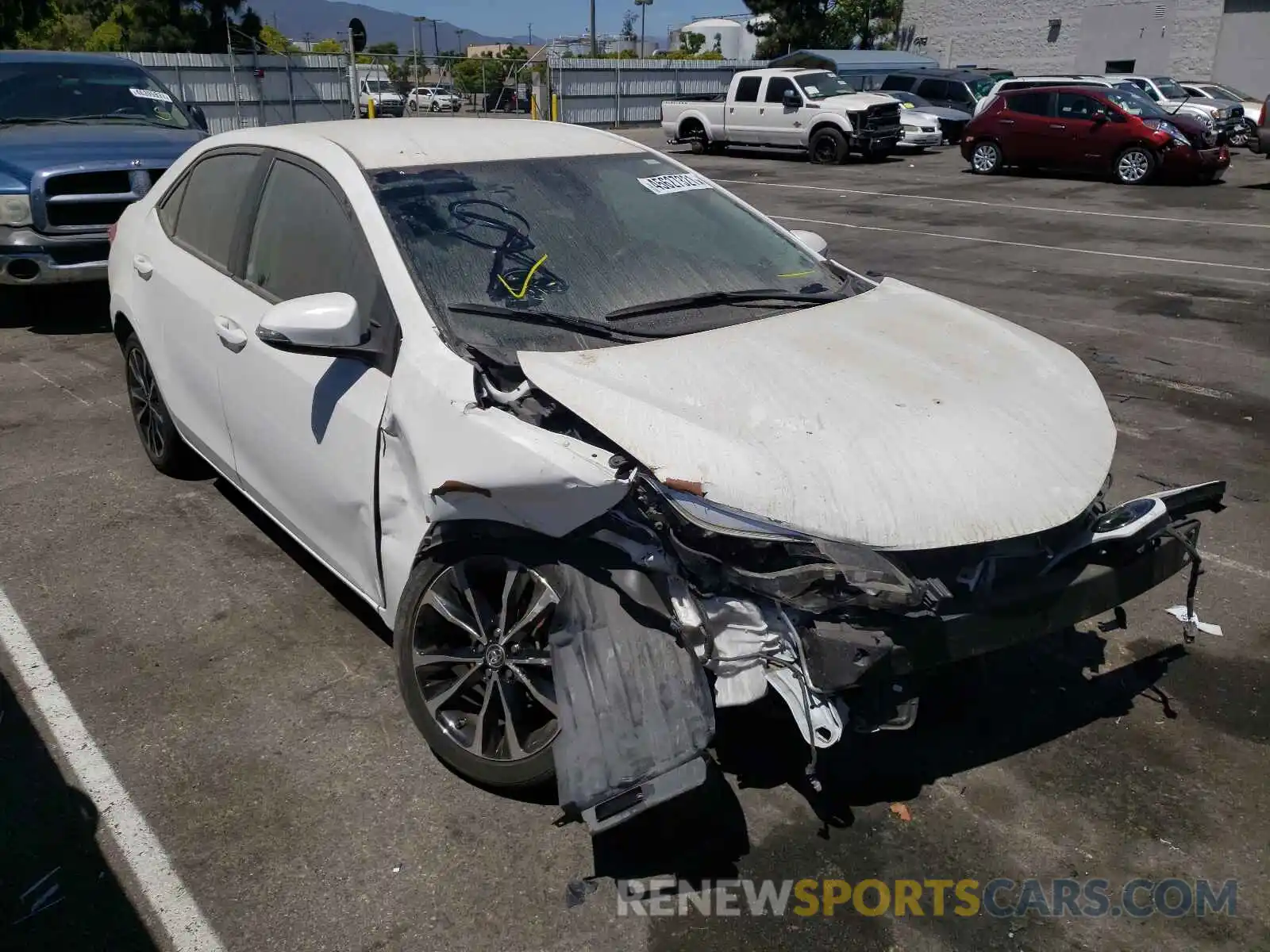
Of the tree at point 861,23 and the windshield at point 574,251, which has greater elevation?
the tree at point 861,23

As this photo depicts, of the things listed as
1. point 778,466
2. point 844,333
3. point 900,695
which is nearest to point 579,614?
point 778,466

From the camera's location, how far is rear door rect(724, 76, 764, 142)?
2344 cm

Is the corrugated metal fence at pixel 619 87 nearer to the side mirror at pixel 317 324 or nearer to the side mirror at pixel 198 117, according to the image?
the side mirror at pixel 198 117

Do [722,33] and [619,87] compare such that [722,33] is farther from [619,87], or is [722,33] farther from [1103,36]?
[619,87]

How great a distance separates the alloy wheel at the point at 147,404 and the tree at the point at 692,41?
6039 cm

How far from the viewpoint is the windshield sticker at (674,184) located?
4.14 m

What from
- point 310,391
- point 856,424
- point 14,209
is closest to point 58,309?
point 14,209

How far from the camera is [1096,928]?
261cm

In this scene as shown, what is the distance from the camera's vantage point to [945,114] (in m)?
26.0

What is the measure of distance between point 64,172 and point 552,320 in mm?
5987

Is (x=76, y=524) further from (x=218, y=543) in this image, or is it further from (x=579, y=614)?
(x=579, y=614)

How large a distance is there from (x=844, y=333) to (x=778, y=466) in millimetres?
959

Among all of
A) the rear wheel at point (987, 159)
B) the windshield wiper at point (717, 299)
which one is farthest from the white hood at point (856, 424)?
→ the rear wheel at point (987, 159)

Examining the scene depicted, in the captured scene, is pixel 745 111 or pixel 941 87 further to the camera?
pixel 941 87
